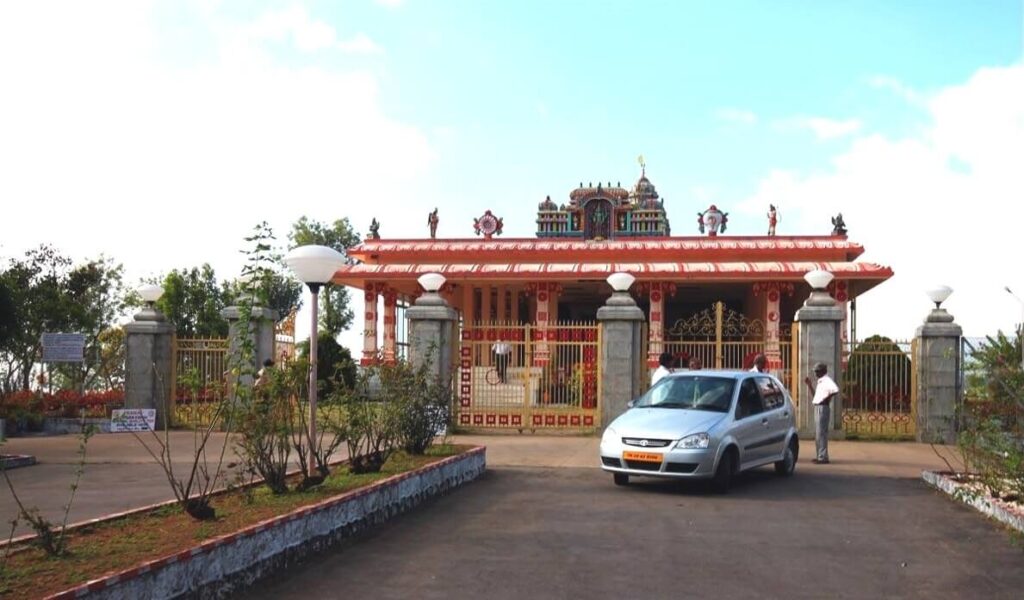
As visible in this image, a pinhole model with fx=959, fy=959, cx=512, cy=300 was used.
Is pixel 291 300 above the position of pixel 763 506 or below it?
above

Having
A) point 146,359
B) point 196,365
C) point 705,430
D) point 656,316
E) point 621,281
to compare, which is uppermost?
point 621,281

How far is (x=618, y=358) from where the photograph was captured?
57.2 ft

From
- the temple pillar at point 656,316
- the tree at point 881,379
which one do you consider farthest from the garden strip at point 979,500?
the temple pillar at point 656,316

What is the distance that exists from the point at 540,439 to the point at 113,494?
8.30 meters

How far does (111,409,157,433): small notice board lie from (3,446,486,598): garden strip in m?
8.71

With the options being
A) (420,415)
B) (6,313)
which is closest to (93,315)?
(6,313)

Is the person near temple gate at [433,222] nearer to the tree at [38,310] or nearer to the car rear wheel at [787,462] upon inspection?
the tree at [38,310]

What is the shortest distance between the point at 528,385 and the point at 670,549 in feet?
32.7

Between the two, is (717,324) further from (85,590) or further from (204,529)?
(85,590)

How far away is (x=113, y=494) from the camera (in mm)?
9977

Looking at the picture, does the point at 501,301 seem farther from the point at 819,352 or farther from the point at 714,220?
the point at 819,352

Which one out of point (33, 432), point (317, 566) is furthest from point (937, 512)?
point (33, 432)

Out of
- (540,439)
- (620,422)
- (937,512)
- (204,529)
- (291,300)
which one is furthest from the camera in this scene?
(291,300)

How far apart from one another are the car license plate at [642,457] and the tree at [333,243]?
3103 centimetres
